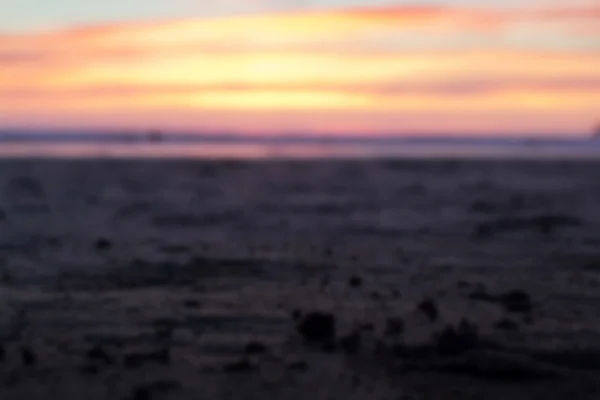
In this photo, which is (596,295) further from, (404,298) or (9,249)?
(9,249)

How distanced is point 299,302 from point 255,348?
1.54 metres

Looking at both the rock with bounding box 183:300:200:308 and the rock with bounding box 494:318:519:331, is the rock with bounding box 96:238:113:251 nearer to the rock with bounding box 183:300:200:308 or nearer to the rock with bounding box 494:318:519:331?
the rock with bounding box 183:300:200:308

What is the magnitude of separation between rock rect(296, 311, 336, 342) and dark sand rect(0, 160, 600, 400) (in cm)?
1

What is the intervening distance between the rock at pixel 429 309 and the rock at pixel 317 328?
0.69 meters

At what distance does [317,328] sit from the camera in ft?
22.8

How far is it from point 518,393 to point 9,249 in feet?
21.6

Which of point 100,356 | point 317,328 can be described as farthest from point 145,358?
point 317,328

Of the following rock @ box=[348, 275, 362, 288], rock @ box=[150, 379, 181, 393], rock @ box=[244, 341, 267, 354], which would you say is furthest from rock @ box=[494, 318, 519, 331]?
rock @ box=[150, 379, 181, 393]

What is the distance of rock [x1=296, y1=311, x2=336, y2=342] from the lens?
6883 mm

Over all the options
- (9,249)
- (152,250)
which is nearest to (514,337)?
(152,250)

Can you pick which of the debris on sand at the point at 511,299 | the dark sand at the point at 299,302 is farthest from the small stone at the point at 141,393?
the debris on sand at the point at 511,299

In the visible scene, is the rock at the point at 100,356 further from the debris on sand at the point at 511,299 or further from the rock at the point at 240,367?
the debris on sand at the point at 511,299

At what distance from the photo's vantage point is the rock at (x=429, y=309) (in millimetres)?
7445

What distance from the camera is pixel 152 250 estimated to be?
11180 mm
